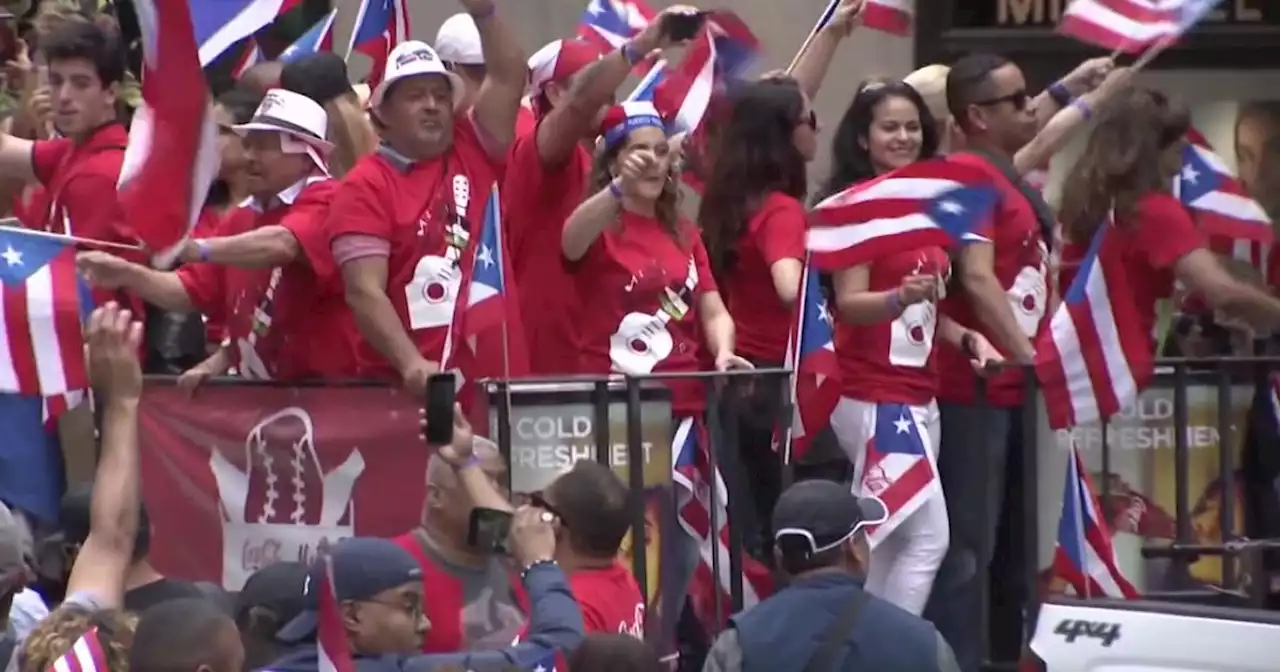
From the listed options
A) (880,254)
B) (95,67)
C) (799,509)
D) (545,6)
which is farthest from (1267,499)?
(545,6)

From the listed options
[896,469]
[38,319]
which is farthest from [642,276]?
[38,319]

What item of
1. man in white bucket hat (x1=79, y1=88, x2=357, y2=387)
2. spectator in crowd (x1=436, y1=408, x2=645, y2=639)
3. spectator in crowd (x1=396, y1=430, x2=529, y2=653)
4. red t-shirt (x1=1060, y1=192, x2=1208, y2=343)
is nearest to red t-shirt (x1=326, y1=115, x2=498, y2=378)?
man in white bucket hat (x1=79, y1=88, x2=357, y2=387)

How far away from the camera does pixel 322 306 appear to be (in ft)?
27.4

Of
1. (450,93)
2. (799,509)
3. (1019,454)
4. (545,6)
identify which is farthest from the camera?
(545,6)

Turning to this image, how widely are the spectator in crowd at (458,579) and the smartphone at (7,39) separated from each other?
223 inches

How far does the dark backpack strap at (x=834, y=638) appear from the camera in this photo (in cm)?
639

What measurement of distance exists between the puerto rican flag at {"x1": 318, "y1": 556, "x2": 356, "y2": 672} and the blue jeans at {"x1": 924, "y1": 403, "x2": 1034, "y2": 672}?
3374 mm

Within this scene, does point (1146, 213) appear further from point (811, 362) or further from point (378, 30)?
point (378, 30)

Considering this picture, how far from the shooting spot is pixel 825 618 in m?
6.46

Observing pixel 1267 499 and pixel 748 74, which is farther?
pixel 748 74

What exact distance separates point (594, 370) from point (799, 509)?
7.01ft

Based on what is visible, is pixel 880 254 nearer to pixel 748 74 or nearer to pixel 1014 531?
pixel 1014 531

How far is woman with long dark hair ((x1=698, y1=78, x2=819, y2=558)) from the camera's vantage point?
359 inches

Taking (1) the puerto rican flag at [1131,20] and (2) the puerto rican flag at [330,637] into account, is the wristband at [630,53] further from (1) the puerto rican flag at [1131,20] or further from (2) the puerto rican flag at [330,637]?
(2) the puerto rican flag at [330,637]
